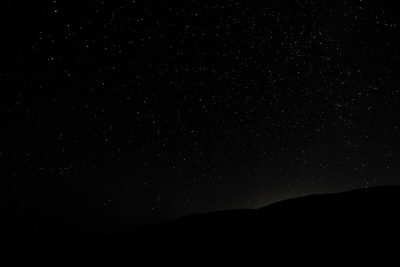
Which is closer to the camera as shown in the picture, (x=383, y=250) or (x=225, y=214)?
(x=383, y=250)

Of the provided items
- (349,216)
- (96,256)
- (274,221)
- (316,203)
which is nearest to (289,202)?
(316,203)

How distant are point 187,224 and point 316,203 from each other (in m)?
6.22

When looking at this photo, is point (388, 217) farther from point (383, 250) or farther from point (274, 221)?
point (274, 221)

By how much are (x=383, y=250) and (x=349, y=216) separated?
2.73 meters

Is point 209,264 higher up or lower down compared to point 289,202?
lower down

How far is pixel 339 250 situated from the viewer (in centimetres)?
811

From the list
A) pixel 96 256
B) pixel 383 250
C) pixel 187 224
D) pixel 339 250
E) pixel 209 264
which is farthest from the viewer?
pixel 187 224

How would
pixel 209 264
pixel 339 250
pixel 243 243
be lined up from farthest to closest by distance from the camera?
pixel 243 243
pixel 209 264
pixel 339 250

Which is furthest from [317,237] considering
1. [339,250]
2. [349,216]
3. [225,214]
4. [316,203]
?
[225,214]

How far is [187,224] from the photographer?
15.6 meters

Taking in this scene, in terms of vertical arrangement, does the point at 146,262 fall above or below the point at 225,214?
below

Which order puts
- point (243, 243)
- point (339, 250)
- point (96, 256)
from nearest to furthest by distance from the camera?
1. point (339, 250)
2. point (243, 243)
3. point (96, 256)

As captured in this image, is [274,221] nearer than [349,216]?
No

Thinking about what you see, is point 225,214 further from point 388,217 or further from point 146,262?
point 388,217
